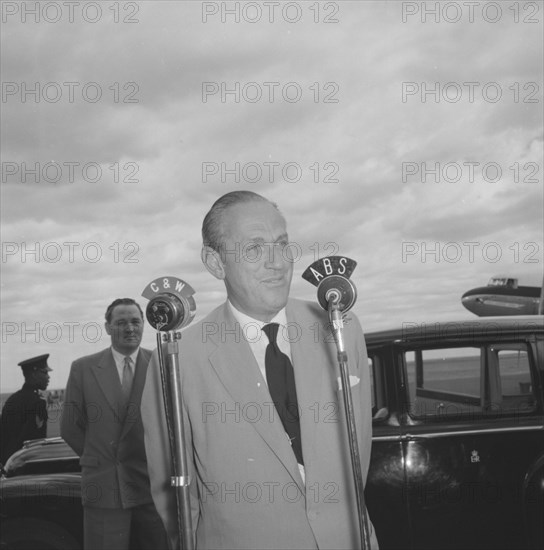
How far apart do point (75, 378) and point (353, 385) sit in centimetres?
351

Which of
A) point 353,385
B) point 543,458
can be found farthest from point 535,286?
point 353,385

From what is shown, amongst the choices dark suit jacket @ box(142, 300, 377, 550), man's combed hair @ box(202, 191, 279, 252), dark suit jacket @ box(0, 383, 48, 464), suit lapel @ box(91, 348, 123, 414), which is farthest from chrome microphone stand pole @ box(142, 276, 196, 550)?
dark suit jacket @ box(0, 383, 48, 464)

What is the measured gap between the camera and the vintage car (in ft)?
16.3

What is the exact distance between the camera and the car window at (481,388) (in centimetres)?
523

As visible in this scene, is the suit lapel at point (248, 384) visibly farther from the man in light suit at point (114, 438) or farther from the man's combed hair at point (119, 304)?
the man's combed hair at point (119, 304)

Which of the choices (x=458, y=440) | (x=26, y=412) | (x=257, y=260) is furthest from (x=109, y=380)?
(x=26, y=412)

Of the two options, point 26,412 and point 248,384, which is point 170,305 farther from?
point 26,412

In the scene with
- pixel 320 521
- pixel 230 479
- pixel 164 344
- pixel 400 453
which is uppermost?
pixel 164 344

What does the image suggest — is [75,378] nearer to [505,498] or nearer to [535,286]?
[505,498]

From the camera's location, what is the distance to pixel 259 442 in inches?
86.4

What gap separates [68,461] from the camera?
6.44 m

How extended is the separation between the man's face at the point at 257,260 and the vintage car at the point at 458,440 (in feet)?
9.43

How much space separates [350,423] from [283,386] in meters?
0.36

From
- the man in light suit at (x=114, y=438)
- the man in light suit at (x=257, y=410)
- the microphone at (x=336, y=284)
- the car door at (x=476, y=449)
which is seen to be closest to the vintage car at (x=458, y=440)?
the car door at (x=476, y=449)
